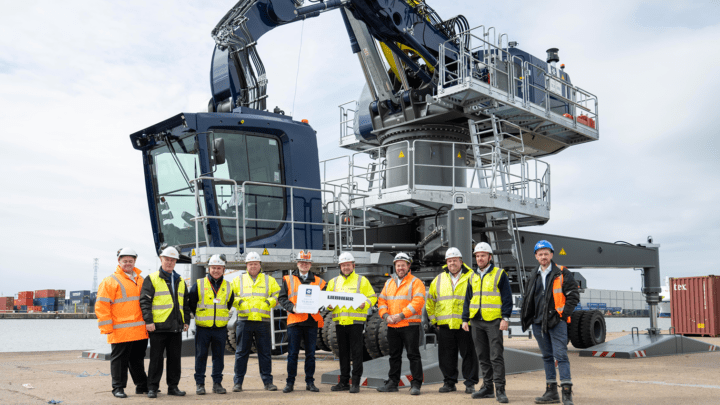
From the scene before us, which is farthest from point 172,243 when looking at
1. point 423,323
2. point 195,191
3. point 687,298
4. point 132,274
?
point 687,298

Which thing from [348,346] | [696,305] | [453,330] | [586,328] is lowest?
[696,305]

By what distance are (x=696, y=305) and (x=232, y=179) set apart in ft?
66.2

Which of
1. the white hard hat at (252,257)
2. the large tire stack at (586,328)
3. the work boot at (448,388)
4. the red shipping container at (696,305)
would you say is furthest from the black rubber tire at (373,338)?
the red shipping container at (696,305)

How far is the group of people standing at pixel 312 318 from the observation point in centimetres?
714

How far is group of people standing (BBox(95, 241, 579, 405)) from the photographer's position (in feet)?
23.4

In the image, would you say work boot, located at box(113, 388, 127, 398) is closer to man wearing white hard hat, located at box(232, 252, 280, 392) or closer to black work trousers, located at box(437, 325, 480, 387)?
man wearing white hard hat, located at box(232, 252, 280, 392)

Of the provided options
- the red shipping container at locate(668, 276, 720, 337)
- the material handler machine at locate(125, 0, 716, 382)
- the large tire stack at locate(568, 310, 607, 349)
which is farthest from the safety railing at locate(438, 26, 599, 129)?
the red shipping container at locate(668, 276, 720, 337)

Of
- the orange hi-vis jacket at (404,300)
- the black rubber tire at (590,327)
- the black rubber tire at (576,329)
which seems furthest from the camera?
the black rubber tire at (576,329)

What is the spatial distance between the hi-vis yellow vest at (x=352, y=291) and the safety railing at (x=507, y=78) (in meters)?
4.92

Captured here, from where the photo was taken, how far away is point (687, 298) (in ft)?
76.3

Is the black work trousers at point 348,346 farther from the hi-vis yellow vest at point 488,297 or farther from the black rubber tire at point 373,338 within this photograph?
the black rubber tire at point 373,338

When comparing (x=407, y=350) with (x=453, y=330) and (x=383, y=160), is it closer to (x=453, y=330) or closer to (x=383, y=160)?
(x=453, y=330)

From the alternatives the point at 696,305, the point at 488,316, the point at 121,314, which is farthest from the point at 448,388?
the point at 696,305

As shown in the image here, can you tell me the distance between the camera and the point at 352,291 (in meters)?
7.91
